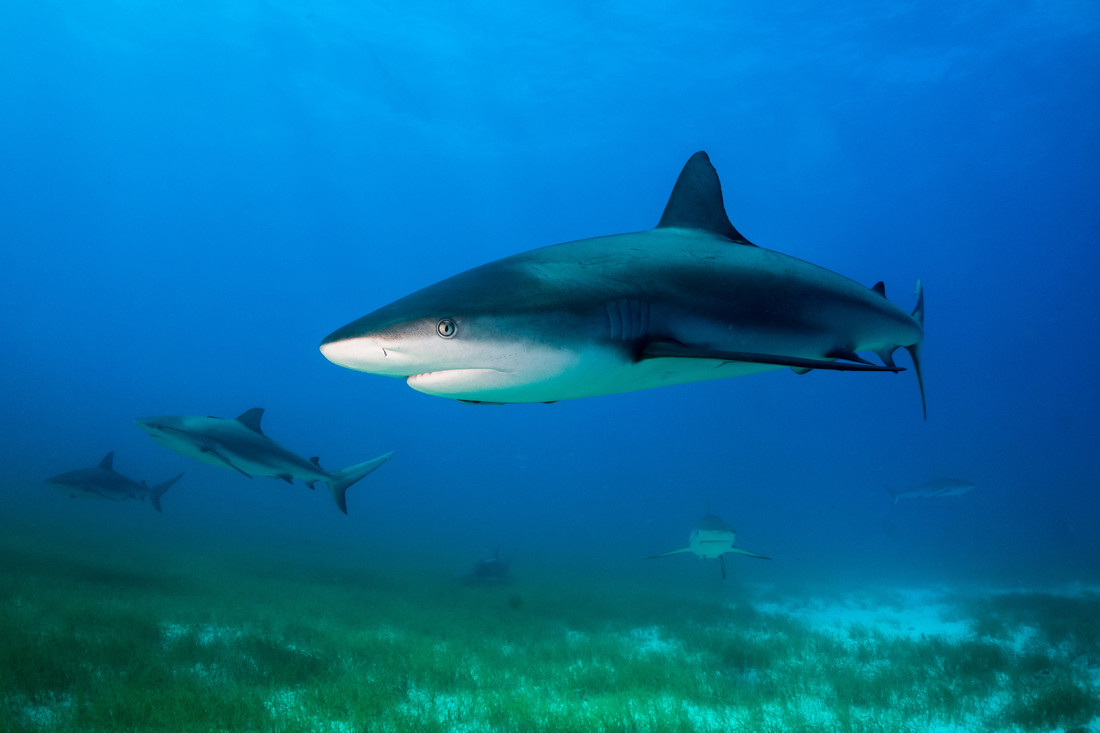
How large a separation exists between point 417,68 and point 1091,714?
6382cm

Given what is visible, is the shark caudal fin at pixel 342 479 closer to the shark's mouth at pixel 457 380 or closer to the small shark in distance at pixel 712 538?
the small shark in distance at pixel 712 538

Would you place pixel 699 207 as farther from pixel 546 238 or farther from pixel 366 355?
pixel 546 238

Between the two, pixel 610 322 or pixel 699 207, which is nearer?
pixel 610 322

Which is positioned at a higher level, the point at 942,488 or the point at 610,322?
the point at 610,322

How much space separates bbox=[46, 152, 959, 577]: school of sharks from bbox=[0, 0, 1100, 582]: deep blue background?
26989 mm

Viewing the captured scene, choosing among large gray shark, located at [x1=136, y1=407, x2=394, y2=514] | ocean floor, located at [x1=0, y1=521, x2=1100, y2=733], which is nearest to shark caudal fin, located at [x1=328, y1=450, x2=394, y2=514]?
large gray shark, located at [x1=136, y1=407, x2=394, y2=514]

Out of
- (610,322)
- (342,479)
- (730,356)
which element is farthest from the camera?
(342,479)

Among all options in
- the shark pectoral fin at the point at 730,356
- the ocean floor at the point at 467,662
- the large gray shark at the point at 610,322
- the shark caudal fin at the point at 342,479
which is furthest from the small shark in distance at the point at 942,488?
the shark pectoral fin at the point at 730,356

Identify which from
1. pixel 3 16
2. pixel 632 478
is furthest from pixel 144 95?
pixel 632 478

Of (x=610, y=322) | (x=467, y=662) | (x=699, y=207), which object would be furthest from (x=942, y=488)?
(x=610, y=322)

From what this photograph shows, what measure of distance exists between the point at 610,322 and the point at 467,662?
24.3ft

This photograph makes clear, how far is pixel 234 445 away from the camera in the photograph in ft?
26.8

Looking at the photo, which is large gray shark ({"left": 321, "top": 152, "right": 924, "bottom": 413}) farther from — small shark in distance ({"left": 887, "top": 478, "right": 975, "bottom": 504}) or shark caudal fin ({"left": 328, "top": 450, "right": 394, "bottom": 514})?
small shark in distance ({"left": 887, "top": 478, "right": 975, "bottom": 504})

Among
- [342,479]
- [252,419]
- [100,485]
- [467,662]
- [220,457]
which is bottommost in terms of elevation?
[467,662]
